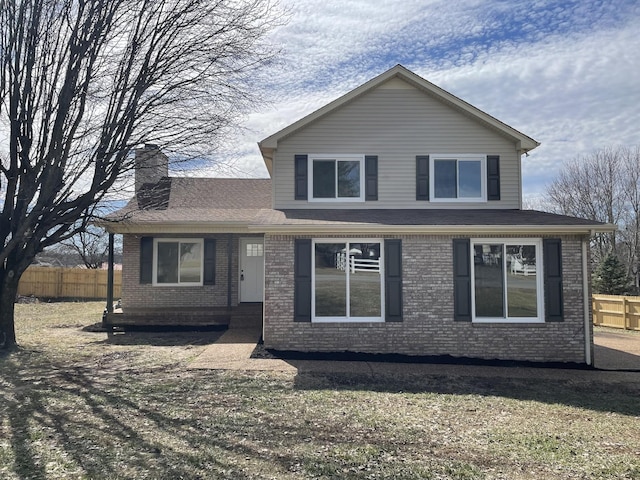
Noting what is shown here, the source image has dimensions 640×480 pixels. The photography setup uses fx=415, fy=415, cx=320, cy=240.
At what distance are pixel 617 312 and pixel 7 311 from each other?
19392 millimetres

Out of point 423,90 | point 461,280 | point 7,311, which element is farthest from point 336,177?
point 7,311

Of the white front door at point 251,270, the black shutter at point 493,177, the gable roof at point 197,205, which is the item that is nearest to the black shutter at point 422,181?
the black shutter at point 493,177

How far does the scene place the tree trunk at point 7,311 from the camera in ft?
32.2

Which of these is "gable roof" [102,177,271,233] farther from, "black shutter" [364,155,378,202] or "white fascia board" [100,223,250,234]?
"black shutter" [364,155,378,202]

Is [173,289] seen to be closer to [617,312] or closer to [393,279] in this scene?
[393,279]

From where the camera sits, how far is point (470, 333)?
9109mm

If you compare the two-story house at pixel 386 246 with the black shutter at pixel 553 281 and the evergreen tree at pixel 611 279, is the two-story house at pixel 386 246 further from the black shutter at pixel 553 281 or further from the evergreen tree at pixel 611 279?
the evergreen tree at pixel 611 279

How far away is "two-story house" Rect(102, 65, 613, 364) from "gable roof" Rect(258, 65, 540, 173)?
4 cm

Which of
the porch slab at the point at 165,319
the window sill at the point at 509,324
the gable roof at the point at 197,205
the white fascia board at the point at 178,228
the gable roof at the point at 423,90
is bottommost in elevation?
the porch slab at the point at 165,319

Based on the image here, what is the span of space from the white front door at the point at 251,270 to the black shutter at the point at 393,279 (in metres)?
5.96

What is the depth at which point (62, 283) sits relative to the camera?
2117 cm

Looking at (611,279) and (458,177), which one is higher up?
(458,177)

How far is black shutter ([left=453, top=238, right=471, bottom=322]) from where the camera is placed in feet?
29.8

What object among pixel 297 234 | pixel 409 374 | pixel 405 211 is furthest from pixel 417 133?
pixel 409 374
